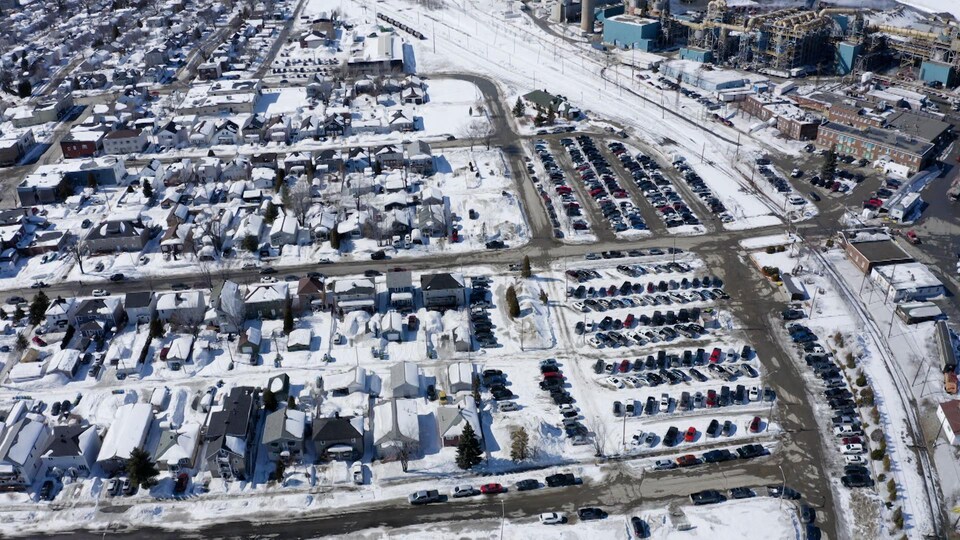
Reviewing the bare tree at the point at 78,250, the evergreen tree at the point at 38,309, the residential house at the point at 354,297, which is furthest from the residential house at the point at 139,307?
the residential house at the point at 354,297

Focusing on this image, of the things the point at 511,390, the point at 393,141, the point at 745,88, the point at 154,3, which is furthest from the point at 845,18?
the point at 154,3

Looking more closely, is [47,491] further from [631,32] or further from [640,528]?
[631,32]

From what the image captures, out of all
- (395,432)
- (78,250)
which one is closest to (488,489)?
(395,432)

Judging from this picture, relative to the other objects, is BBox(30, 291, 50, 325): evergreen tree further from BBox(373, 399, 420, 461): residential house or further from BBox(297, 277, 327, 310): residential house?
BBox(373, 399, 420, 461): residential house

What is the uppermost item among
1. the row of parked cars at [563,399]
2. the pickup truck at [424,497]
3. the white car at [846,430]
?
the row of parked cars at [563,399]

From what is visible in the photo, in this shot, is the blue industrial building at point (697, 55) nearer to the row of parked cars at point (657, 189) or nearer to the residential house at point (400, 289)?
the row of parked cars at point (657, 189)

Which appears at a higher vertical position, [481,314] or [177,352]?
[177,352]

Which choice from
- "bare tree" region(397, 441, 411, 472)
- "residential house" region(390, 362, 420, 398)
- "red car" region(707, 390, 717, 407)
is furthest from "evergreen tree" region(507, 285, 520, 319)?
"bare tree" region(397, 441, 411, 472)
